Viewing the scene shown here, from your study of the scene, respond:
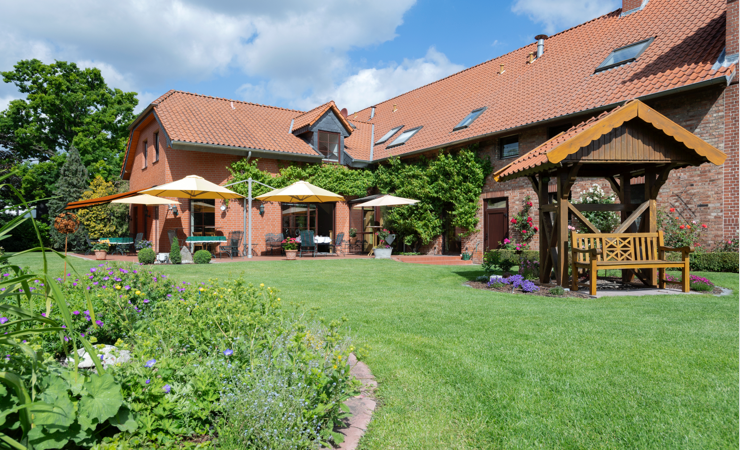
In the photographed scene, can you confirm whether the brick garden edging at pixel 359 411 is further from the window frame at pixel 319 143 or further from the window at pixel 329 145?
the window at pixel 329 145

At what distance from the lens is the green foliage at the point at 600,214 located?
1209cm

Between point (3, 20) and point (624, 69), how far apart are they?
14385 millimetres

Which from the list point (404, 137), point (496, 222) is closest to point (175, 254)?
point (496, 222)

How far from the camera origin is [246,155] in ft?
55.3

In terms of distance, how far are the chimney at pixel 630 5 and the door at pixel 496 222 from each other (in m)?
7.98

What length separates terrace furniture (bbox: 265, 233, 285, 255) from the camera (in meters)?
16.8

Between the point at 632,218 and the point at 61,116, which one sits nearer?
the point at 632,218

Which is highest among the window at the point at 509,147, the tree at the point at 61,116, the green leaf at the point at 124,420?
the tree at the point at 61,116

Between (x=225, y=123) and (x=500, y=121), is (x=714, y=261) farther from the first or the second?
(x=225, y=123)

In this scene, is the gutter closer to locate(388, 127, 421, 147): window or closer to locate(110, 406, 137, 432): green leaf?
locate(388, 127, 421, 147): window

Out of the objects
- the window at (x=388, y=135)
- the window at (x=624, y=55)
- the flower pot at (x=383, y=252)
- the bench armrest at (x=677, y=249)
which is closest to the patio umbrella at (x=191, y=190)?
the flower pot at (x=383, y=252)

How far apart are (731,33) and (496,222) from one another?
8019 mm

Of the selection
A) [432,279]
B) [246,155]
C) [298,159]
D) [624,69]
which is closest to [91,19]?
[432,279]

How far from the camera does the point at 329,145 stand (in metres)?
19.1
